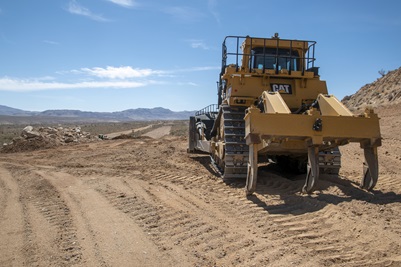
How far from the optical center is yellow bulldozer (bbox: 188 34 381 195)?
6039 millimetres

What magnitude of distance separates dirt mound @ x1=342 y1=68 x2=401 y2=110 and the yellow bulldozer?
16.9m

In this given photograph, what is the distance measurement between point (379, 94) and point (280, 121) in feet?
79.4

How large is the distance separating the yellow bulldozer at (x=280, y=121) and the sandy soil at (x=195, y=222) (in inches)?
19.8

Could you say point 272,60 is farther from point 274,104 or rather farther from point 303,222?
point 303,222

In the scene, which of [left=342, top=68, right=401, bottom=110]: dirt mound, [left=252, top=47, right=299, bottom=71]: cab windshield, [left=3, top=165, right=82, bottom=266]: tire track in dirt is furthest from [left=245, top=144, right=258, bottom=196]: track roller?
[left=342, top=68, right=401, bottom=110]: dirt mound

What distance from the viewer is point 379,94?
27.2 m

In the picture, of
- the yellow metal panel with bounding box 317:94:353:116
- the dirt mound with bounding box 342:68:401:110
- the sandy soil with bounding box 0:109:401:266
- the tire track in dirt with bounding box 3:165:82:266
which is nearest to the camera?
the sandy soil with bounding box 0:109:401:266

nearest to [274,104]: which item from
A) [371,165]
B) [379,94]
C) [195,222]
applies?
[371,165]

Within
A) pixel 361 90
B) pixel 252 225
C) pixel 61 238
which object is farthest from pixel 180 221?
pixel 361 90

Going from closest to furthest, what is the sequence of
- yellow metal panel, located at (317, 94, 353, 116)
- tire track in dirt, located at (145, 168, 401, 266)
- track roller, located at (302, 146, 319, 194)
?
tire track in dirt, located at (145, 168, 401, 266) → track roller, located at (302, 146, 319, 194) → yellow metal panel, located at (317, 94, 353, 116)

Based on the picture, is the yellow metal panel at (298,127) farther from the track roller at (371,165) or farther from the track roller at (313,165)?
the track roller at (371,165)

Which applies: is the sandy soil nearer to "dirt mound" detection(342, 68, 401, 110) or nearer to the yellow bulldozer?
the yellow bulldozer

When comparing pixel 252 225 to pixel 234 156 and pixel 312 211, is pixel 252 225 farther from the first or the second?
pixel 234 156

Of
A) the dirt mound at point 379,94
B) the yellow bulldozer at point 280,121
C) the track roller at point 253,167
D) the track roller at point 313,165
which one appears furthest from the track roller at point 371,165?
the dirt mound at point 379,94
